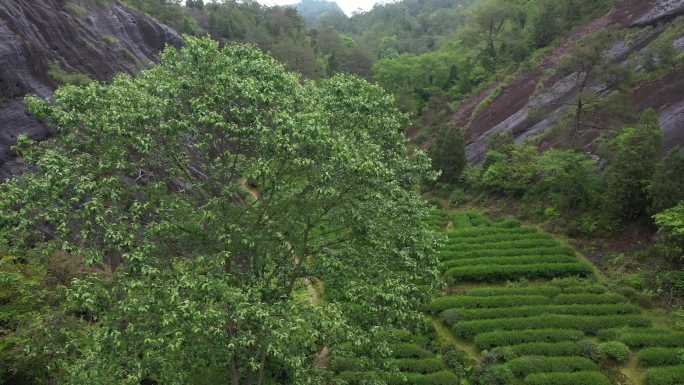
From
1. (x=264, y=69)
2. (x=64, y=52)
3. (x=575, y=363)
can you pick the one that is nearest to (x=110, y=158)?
(x=264, y=69)

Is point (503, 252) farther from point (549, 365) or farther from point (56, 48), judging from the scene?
point (56, 48)

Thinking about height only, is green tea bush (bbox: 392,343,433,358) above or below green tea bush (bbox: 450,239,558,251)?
below

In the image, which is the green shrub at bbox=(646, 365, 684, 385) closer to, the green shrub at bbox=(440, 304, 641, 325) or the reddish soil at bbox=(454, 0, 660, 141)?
the green shrub at bbox=(440, 304, 641, 325)

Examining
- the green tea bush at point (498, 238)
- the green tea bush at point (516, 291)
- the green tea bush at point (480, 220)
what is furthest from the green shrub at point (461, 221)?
the green tea bush at point (516, 291)

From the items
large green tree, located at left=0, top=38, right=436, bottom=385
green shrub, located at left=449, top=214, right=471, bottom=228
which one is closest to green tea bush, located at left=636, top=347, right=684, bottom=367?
large green tree, located at left=0, top=38, right=436, bottom=385

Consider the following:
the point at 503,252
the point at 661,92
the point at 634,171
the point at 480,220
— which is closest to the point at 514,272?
the point at 503,252

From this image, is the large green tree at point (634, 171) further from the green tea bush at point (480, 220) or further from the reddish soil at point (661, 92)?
the reddish soil at point (661, 92)

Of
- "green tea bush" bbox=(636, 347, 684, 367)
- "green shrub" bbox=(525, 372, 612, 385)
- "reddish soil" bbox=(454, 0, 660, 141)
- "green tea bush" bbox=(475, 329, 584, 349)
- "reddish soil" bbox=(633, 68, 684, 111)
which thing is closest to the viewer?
"green shrub" bbox=(525, 372, 612, 385)
